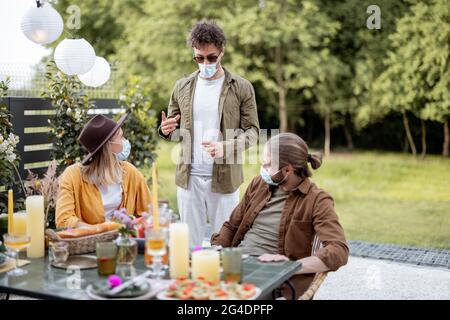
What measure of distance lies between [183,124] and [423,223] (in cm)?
480

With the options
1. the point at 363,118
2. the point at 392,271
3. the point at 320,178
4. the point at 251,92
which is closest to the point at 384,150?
the point at 363,118

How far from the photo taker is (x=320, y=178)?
10.4 meters

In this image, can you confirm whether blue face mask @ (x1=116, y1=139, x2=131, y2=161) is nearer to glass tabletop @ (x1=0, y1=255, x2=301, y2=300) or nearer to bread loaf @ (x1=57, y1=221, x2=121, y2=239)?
bread loaf @ (x1=57, y1=221, x2=121, y2=239)

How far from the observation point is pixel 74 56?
4680mm

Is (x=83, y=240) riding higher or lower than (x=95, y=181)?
lower

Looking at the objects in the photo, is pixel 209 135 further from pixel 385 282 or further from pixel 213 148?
pixel 385 282

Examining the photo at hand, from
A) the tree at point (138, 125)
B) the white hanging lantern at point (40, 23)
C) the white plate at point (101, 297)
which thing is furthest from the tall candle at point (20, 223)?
the tree at point (138, 125)

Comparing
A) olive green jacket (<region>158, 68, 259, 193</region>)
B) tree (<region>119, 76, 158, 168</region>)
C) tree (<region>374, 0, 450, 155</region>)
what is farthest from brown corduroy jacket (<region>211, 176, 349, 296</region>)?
tree (<region>374, 0, 450, 155</region>)

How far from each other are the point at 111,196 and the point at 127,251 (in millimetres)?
903

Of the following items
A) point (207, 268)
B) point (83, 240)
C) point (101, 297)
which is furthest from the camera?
point (83, 240)

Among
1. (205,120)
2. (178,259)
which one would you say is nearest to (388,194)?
(205,120)

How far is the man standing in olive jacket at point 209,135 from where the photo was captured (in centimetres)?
345

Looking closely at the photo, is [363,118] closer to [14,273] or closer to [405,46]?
[405,46]

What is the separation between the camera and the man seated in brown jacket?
246 centimetres
